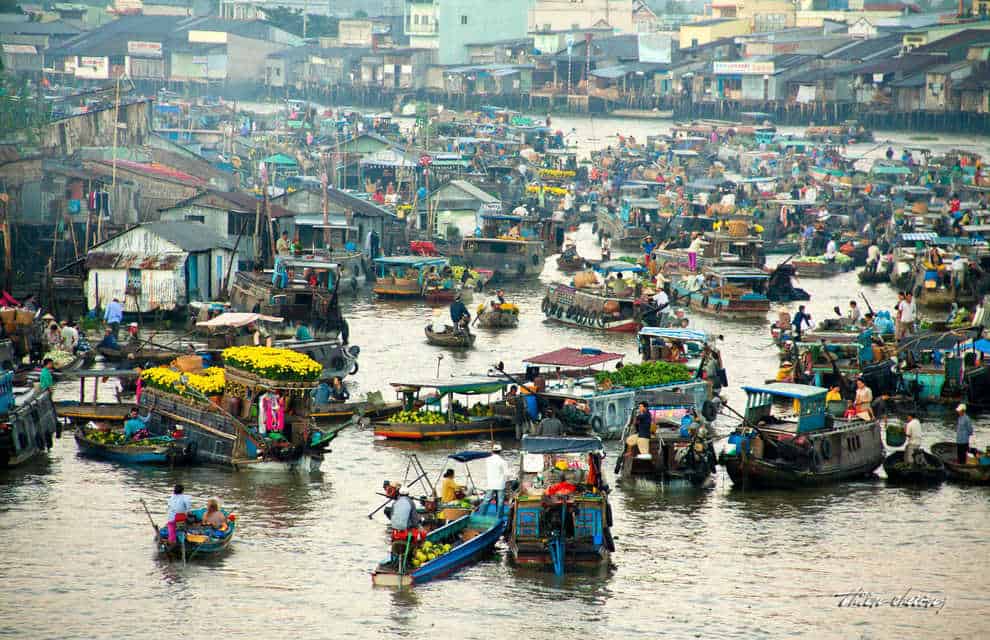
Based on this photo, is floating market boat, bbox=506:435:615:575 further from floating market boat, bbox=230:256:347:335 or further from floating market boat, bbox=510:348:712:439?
floating market boat, bbox=230:256:347:335

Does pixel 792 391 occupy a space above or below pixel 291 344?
above

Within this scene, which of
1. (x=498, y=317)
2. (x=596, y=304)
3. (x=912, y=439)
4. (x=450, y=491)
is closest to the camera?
(x=450, y=491)

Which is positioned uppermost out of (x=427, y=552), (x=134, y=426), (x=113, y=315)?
(x=113, y=315)

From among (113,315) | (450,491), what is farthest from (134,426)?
(113,315)

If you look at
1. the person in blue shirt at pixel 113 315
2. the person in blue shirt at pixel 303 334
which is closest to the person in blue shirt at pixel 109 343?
the person in blue shirt at pixel 113 315

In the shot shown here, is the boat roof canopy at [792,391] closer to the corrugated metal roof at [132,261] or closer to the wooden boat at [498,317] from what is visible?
the wooden boat at [498,317]

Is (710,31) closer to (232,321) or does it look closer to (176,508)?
(232,321)

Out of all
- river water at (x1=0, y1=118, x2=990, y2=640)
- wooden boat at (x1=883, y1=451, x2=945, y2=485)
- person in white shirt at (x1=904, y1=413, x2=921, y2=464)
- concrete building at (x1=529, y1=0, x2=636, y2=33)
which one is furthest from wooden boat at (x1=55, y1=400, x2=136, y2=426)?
concrete building at (x1=529, y1=0, x2=636, y2=33)
